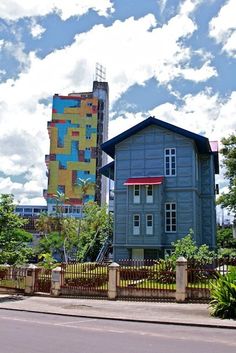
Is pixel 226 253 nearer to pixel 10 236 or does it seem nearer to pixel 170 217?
pixel 170 217

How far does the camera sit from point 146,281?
20.6 metres

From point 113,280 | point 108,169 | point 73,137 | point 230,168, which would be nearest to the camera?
point 113,280

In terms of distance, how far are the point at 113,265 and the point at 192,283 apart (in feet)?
12.3

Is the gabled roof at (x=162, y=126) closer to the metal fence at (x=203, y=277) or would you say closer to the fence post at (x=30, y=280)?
the fence post at (x=30, y=280)

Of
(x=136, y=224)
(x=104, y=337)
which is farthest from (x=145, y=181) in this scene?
(x=104, y=337)

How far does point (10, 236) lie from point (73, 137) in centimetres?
8418

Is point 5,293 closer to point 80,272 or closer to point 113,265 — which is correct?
point 80,272

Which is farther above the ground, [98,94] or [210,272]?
[98,94]

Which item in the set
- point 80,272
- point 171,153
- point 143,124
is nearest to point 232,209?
point 171,153

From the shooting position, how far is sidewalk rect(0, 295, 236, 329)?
579 inches

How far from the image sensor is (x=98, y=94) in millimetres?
112062

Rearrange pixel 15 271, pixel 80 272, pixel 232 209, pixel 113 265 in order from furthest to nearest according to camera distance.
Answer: pixel 232 209 → pixel 15 271 → pixel 80 272 → pixel 113 265

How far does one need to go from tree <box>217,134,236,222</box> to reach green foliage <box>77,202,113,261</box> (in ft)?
60.6

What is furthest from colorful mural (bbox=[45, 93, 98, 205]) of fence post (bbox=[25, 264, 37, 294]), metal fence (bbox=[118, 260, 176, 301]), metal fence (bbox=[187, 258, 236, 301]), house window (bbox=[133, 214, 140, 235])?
metal fence (bbox=[187, 258, 236, 301])
